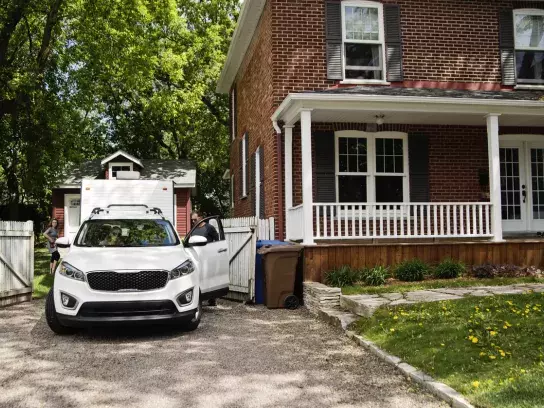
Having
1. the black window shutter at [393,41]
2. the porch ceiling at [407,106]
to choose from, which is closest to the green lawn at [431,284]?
the porch ceiling at [407,106]

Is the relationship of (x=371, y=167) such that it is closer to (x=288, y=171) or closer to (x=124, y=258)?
(x=288, y=171)

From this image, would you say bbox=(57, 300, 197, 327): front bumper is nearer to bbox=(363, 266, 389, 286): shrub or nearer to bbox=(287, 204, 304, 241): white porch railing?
bbox=(363, 266, 389, 286): shrub

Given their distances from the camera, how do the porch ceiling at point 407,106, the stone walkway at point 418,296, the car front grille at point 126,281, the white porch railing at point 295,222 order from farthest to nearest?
the white porch railing at point 295,222
the porch ceiling at point 407,106
the stone walkway at point 418,296
the car front grille at point 126,281

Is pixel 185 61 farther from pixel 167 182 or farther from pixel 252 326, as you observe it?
pixel 252 326

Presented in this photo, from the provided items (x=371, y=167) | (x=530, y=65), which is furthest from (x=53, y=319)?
(x=530, y=65)

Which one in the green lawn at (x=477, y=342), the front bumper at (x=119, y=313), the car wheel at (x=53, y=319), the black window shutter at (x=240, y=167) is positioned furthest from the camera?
the black window shutter at (x=240, y=167)

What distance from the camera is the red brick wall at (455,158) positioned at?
1294 centimetres

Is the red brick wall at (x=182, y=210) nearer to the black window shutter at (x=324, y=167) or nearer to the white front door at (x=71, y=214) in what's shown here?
the white front door at (x=71, y=214)

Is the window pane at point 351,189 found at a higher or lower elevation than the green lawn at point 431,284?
higher

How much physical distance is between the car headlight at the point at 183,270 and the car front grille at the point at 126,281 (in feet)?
0.47

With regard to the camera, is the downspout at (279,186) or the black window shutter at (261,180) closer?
the downspout at (279,186)

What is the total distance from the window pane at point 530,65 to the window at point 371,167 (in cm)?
359

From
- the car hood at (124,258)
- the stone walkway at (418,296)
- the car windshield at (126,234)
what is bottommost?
the stone walkway at (418,296)

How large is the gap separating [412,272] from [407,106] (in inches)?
129
